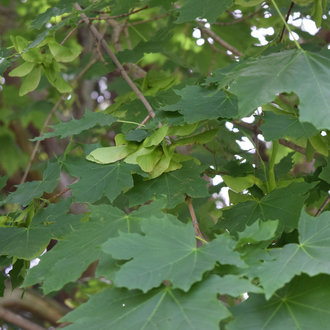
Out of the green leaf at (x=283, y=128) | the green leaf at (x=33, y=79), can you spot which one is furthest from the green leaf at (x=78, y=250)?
the green leaf at (x=33, y=79)

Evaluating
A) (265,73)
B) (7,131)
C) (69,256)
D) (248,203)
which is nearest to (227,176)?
(248,203)

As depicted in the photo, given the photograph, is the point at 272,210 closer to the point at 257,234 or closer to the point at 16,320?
the point at 257,234

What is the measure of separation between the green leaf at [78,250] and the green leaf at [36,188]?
302mm

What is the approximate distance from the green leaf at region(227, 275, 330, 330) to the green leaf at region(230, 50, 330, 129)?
25 cm

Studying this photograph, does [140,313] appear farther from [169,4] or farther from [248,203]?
[169,4]

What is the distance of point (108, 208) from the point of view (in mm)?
1031

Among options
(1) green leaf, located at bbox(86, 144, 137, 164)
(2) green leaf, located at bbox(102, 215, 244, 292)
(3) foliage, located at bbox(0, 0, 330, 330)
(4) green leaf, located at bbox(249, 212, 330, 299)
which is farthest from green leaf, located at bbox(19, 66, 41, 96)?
(4) green leaf, located at bbox(249, 212, 330, 299)

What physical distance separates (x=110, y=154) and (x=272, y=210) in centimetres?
35

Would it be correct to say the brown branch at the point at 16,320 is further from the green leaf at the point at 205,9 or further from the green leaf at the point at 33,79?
the green leaf at the point at 205,9

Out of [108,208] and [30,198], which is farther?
[30,198]

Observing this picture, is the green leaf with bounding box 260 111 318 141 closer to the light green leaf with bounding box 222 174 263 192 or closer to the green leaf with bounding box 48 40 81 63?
the light green leaf with bounding box 222 174 263 192

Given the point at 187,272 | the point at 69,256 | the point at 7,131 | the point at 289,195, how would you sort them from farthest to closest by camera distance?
the point at 7,131 → the point at 289,195 → the point at 69,256 → the point at 187,272

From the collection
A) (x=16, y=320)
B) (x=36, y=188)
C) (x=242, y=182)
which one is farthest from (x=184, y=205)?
(x=16, y=320)

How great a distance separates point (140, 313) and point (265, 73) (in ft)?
1.48
